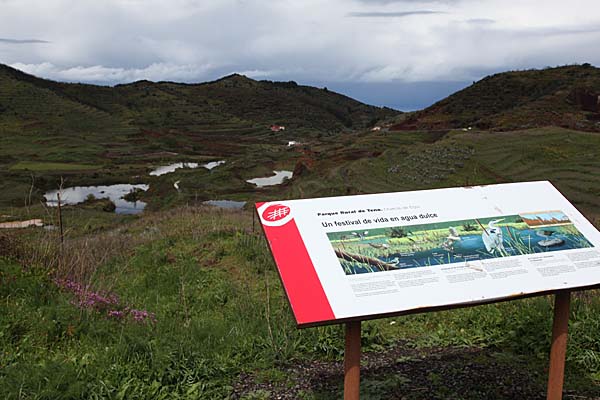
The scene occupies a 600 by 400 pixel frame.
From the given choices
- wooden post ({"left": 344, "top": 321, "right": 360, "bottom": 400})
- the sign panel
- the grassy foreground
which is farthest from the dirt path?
the sign panel

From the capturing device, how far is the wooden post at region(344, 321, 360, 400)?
→ 3184 mm

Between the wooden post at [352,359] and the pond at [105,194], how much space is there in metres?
32.7

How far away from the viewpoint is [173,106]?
4668 inches

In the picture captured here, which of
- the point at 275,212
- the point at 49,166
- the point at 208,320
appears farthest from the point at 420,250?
the point at 49,166

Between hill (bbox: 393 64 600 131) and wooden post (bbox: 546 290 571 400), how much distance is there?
29412 mm

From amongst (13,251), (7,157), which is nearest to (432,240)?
(13,251)

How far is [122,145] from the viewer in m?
79.7

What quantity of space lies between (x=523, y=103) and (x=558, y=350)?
49327 millimetres

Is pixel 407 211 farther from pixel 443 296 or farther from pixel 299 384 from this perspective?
pixel 299 384

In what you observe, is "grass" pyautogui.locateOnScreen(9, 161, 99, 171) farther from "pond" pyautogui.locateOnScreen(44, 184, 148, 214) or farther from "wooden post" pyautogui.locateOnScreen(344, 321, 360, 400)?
"wooden post" pyautogui.locateOnScreen(344, 321, 360, 400)

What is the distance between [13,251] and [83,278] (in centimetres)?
87

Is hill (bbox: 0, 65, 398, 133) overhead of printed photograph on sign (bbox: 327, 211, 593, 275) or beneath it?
overhead

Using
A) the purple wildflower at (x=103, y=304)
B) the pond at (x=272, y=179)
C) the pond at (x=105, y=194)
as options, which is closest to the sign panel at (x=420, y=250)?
the purple wildflower at (x=103, y=304)

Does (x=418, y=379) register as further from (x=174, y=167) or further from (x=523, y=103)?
(x=174, y=167)
